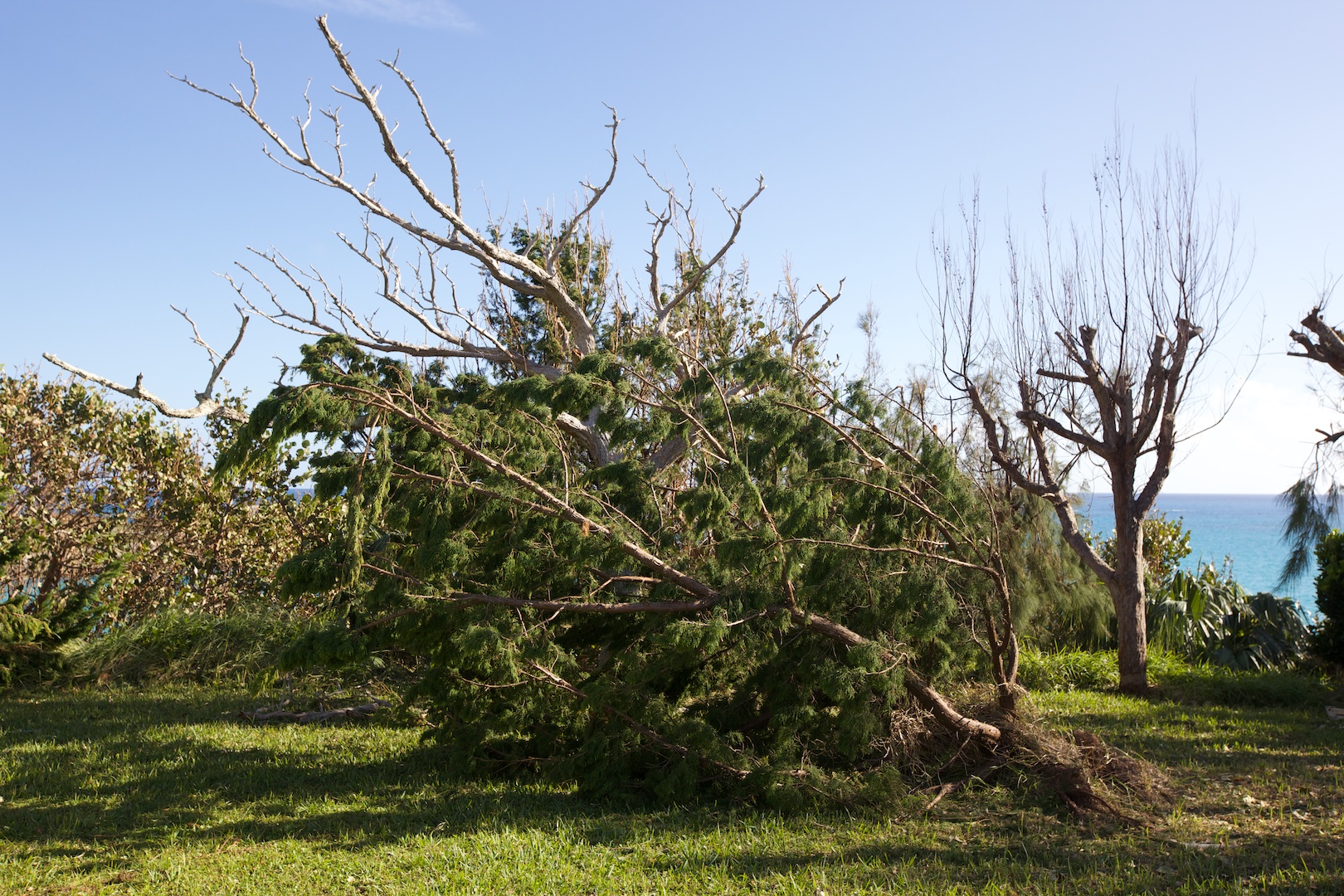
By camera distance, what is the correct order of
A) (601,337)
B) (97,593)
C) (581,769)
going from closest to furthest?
(581,769) < (97,593) < (601,337)

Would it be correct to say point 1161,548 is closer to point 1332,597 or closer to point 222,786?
point 1332,597

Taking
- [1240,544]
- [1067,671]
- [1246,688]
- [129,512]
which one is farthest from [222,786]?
[1240,544]

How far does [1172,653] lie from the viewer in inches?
427

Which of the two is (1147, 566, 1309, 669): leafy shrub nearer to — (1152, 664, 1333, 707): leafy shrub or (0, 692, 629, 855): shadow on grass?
(1152, 664, 1333, 707): leafy shrub

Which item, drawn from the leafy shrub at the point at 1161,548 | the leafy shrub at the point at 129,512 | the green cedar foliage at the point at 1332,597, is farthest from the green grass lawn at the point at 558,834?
the leafy shrub at the point at 1161,548

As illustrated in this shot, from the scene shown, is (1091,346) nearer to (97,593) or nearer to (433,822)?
(433,822)

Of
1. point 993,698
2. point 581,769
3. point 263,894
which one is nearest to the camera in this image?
point 263,894

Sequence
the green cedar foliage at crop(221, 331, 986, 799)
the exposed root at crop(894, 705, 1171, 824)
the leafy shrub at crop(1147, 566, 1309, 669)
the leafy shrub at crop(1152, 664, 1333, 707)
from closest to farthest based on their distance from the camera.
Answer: the exposed root at crop(894, 705, 1171, 824)
the green cedar foliage at crop(221, 331, 986, 799)
the leafy shrub at crop(1152, 664, 1333, 707)
the leafy shrub at crop(1147, 566, 1309, 669)

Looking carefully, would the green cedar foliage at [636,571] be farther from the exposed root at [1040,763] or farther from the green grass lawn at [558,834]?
the green grass lawn at [558,834]

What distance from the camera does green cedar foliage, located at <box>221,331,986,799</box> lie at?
18.3 feet

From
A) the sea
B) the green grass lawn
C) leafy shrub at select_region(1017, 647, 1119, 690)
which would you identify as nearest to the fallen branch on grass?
the green grass lawn

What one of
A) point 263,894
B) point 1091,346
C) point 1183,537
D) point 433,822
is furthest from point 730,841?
point 1183,537

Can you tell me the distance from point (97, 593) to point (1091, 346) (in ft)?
35.5

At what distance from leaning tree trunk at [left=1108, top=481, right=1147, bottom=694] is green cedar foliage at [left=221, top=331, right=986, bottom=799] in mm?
4211
